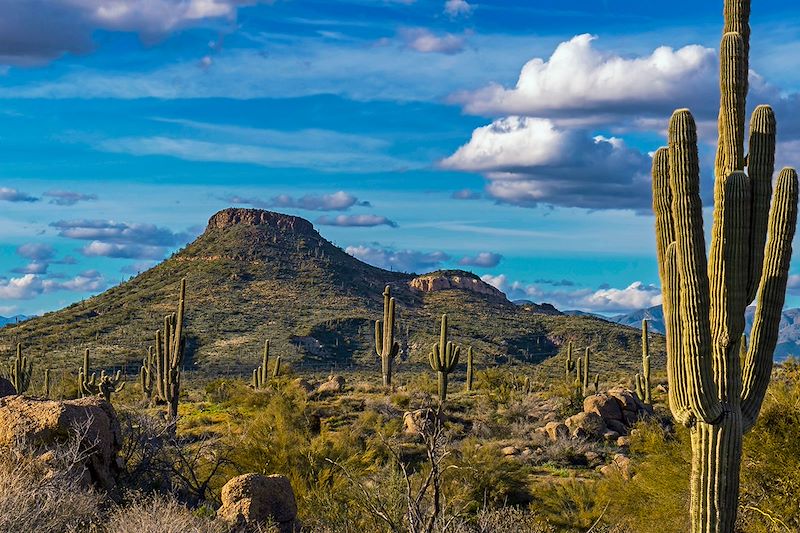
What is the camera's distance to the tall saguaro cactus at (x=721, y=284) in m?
10.6

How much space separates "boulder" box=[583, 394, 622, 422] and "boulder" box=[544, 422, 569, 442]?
1.04 m

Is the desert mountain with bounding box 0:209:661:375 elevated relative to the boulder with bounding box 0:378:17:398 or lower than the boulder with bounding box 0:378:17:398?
elevated

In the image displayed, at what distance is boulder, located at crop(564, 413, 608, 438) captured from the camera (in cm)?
2820

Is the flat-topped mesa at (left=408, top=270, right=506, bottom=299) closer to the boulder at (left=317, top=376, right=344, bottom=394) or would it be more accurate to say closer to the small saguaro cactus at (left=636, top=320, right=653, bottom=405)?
the boulder at (left=317, top=376, right=344, bottom=394)

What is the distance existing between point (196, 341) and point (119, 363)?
31.6 ft

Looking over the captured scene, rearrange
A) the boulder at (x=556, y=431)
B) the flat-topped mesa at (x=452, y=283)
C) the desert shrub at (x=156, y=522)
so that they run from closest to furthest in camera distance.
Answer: the desert shrub at (x=156, y=522) → the boulder at (x=556, y=431) → the flat-topped mesa at (x=452, y=283)

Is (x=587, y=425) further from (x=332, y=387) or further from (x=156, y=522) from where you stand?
(x=156, y=522)

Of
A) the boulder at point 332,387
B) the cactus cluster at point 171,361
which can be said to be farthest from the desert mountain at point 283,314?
the cactus cluster at point 171,361

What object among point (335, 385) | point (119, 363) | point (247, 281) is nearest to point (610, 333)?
point (247, 281)

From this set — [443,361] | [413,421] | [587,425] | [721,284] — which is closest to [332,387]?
[443,361]

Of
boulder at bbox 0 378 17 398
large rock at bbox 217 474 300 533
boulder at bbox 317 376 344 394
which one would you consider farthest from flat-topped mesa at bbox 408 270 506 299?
large rock at bbox 217 474 300 533

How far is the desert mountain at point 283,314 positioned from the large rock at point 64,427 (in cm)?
5100

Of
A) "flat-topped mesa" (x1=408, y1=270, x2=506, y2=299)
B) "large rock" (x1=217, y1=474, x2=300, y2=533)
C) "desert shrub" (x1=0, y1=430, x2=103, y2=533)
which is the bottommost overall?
"large rock" (x1=217, y1=474, x2=300, y2=533)

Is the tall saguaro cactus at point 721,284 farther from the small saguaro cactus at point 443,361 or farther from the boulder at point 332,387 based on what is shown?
the boulder at point 332,387
